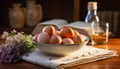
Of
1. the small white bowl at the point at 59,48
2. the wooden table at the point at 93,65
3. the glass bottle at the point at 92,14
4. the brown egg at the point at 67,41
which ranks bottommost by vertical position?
the wooden table at the point at 93,65

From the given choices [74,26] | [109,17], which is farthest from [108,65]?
[109,17]

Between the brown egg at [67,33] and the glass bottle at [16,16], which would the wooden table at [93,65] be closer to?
the brown egg at [67,33]

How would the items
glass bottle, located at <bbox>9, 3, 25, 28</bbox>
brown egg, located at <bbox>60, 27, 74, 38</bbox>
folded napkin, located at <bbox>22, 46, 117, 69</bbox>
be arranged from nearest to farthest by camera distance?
folded napkin, located at <bbox>22, 46, 117, 69</bbox> → brown egg, located at <bbox>60, 27, 74, 38</bbox> → glass bottle, located at <bbox>9, 3, 25, 28</bbox>

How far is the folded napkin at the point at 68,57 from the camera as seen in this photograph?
1.19 metres

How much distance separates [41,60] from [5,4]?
1722 mm

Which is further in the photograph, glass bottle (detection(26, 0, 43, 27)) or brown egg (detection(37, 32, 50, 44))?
glass bottle (detection(26, 0, 43, 27))

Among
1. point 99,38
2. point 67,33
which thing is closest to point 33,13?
point 99,38

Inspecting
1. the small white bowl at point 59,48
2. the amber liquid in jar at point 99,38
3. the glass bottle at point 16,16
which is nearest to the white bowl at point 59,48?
the small white bowl at point 59,48

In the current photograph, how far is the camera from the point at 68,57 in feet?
4.15

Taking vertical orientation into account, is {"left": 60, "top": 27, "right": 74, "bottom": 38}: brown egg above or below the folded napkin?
above

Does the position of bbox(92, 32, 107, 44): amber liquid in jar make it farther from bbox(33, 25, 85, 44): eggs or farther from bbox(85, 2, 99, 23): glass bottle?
bbox(33, 25, 85, 44): eggs

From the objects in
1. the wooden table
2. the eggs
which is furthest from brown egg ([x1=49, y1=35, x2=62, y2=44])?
the wooden table

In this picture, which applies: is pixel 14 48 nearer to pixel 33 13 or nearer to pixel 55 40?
pixel 55 40

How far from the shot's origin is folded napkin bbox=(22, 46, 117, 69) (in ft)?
3.90
